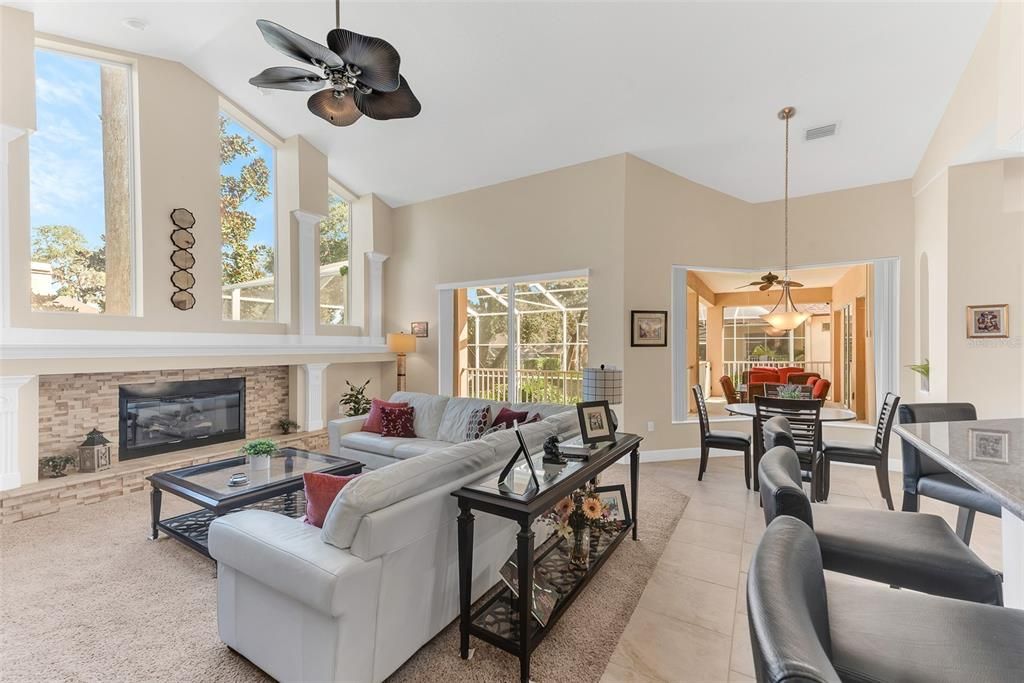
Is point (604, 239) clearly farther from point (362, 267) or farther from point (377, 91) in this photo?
point (362, 267)

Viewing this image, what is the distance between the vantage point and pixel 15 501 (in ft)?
11.4

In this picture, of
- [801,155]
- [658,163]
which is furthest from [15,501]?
[801,155]

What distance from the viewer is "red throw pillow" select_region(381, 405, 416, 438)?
450 centimetres

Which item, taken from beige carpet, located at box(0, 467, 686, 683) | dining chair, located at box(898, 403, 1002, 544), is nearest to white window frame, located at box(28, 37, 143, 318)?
beige carpet, located at box(0, 467, 686, 683)

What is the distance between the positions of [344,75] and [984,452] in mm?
3196

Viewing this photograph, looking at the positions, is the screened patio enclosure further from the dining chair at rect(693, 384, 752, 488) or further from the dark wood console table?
the dark wood console table

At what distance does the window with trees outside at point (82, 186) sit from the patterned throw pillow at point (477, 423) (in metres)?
3.64

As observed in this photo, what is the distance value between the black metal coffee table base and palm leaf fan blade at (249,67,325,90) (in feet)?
8.61

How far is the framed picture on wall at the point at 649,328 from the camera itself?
5188 millimetres

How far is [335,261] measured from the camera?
6.91 meters

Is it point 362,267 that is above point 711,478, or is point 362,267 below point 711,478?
above

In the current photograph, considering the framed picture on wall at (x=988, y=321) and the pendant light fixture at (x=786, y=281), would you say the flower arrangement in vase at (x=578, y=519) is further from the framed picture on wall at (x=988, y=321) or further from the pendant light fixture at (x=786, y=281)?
the framed picture on wall at (x=988, y=321)

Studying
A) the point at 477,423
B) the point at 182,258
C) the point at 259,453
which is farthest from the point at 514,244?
the point at 259,453

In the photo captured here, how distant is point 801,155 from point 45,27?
7.34 metres
